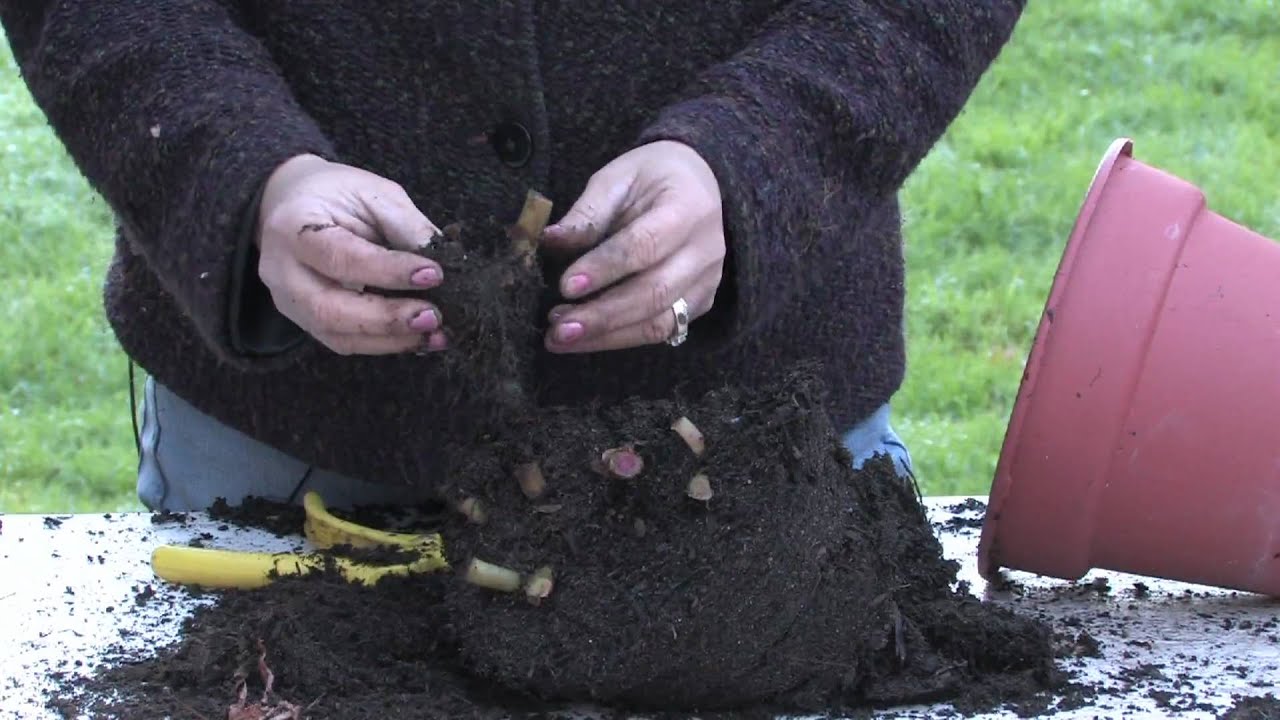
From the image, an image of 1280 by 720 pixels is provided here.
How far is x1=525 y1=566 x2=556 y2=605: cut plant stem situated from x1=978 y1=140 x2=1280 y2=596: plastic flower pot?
1.70ft

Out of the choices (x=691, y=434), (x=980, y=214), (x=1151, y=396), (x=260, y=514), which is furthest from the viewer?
(x=980, y=214)

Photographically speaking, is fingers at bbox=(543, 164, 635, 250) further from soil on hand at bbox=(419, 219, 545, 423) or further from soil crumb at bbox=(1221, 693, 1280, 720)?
soil crumb at bbox=(1221, 693, 1280, 720)

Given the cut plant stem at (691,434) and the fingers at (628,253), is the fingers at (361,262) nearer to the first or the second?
the fingers at (628,253)

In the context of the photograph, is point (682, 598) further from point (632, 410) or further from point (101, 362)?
point (101, 362)

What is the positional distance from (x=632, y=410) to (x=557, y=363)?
0.31 metres

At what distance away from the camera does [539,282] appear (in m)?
1.37

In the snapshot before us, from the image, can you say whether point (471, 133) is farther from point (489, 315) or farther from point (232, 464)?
point (232, 464)

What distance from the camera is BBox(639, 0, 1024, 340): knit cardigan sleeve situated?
4.72 feet

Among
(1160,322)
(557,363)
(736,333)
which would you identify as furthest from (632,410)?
(1160,322)

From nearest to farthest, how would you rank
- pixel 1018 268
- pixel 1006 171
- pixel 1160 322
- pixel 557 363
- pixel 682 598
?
pixel 682 598 → pixel 1160 322 → pixel 557 363 → pixel 1018 268 → pixel 1006 171

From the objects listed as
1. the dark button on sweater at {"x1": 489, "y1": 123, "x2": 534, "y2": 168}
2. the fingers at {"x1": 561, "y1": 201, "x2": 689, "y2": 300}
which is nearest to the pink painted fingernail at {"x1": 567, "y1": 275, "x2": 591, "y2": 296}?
the fingers at {"x1": 561, "y1": 201, "x2": 689, "y2": 300}

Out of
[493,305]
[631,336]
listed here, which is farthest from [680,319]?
[493,305]

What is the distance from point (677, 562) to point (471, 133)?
52cm

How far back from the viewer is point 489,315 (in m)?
1.33
